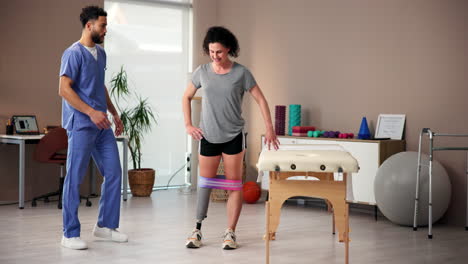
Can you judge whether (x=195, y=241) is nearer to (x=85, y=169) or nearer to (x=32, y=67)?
(x=85, y=169)

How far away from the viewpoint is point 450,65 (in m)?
5.27

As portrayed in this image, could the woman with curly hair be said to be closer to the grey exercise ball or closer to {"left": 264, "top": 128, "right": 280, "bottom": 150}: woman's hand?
{"left": 264, "top": 128, "right": 280, "bottom": 150}: woman's hand

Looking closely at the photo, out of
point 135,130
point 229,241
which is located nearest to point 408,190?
point 229,241

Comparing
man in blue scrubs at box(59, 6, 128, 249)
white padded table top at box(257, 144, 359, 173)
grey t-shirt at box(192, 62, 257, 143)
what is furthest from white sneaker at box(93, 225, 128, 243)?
white padded table top at box(257, 144, 359, 173)

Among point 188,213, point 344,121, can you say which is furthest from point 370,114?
point 188,213

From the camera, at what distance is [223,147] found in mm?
4062

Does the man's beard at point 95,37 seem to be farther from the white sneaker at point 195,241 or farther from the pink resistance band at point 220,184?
the white sneaker at point 195,241

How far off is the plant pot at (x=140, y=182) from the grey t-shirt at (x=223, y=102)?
2.86m

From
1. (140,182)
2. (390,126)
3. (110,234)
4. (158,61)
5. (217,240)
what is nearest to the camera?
(110,234)

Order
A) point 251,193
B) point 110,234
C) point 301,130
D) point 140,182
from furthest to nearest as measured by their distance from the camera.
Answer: point 140,182
point 251,193
point 301,130
point 110,234

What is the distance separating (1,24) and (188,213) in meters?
2.52

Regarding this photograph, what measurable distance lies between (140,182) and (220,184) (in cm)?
280

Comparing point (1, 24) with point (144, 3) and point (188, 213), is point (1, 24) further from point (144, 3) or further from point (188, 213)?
point (188, 213)

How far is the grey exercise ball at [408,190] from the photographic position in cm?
492
